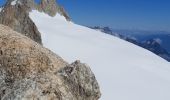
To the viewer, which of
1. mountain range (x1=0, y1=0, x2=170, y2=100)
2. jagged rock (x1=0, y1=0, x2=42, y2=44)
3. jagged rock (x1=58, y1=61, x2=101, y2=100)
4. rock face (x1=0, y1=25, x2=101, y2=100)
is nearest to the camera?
rock face (x1=0, y1=25, x2=101, y2=100)

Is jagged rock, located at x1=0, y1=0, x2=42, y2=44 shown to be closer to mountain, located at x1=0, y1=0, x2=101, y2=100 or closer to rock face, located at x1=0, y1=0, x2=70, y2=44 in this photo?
rock face, located at x1=0, y1=0, x2=70, y2=44

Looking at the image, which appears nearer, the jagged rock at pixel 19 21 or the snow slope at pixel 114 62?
the snow slope at pixel 114 62

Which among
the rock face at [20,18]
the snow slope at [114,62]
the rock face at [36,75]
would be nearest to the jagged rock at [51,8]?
the rock face at [20,18]

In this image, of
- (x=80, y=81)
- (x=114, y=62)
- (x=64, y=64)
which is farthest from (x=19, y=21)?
(x=80, y=81)

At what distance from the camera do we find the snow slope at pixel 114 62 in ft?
107

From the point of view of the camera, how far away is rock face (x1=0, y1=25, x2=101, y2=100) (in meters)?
11.3

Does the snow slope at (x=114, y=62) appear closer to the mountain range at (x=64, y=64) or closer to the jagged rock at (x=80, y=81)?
the mountain range at (x=64, y=64)

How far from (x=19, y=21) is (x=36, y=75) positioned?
106 feet

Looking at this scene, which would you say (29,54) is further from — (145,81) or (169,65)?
(169,65)

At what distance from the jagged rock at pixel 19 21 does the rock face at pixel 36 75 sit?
2028 cm

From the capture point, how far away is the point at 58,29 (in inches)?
2130

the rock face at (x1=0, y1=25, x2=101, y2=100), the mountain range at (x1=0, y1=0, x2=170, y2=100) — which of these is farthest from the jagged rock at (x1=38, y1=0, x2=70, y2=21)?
the rock face at (x1=0, y1=25, x2=101, y2=100)

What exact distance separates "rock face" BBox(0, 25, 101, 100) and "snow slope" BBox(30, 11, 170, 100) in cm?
1072

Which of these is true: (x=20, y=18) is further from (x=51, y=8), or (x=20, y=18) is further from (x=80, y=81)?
(x=80, y=81)
